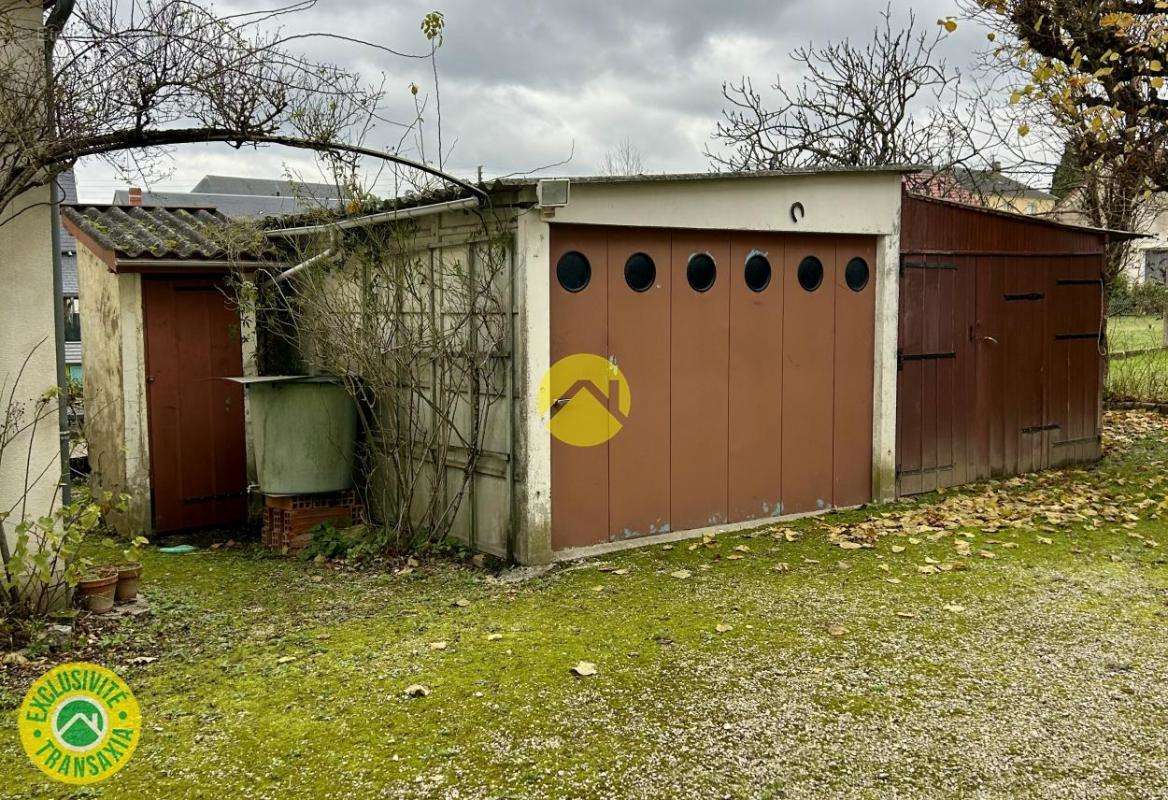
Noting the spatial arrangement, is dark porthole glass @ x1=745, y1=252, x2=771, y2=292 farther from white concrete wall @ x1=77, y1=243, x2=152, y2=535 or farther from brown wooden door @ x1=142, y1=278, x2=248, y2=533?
white concrete wall @ x1=77, y1=243, x2=152, y2=535

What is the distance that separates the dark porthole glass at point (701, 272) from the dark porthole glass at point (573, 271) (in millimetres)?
907

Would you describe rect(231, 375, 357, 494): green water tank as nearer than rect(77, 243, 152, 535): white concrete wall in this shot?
Yes

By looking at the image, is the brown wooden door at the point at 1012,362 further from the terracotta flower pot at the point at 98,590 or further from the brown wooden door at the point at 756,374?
the terracotta flower pot at the point at 98,590

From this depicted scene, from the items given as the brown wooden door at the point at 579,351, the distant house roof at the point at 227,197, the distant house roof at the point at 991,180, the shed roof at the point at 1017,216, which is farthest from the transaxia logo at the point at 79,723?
the distant house roof at the point at 227,197

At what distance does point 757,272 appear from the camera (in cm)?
751

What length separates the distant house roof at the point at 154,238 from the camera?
26.1ft

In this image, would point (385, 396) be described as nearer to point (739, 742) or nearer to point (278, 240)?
point (278, 240)

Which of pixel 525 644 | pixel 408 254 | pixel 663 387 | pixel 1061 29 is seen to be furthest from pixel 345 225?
pixel 1061 29

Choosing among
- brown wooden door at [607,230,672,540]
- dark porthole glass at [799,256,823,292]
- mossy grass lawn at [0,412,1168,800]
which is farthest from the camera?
dark porthole glass at [799,256,823,292]

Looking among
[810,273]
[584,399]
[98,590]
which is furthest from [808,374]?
[98,590]

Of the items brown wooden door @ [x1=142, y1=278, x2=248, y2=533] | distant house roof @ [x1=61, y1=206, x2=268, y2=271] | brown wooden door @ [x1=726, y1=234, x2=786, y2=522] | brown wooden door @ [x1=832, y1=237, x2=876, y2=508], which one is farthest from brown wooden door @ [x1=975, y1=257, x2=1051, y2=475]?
brown wooden door @ [x1=142, y1=278, x2=248, y2=533]

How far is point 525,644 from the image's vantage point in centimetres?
507

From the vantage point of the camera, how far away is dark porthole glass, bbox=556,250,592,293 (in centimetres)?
649

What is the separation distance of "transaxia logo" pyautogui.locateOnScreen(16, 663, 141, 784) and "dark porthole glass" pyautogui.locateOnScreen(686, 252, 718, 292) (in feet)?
14.8
